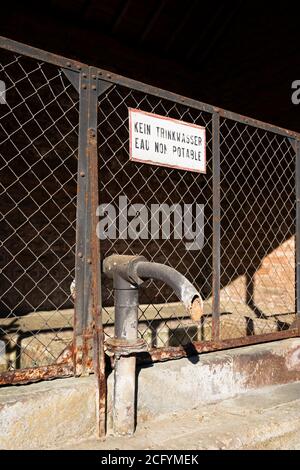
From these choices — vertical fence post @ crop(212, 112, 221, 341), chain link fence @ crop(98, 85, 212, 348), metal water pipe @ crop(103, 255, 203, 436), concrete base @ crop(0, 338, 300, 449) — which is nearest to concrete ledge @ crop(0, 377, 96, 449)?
concrete base @ crop(0, 338, 300, 449)

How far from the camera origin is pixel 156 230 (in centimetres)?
651

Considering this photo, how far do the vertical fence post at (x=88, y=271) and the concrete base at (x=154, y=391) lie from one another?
8 cm

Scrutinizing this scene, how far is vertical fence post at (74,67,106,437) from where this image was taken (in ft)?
6.71

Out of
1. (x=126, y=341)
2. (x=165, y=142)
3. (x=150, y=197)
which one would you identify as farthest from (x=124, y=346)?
(x=150, y=197)

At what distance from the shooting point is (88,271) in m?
2.09

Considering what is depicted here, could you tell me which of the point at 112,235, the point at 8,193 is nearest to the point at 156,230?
the point at 112,235

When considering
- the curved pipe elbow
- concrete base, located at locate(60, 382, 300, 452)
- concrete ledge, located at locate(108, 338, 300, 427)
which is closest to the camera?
the curved pipe elbow

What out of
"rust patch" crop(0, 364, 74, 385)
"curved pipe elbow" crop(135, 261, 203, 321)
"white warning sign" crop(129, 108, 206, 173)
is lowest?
"rust patch" crop(0, 364, 74, 385)

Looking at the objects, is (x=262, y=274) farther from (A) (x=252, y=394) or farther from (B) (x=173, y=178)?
(A) (x=252, y=394)

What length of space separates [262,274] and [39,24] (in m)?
4.32

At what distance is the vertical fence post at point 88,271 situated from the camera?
2.04 metres

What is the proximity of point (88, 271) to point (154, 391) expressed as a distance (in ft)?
2.34

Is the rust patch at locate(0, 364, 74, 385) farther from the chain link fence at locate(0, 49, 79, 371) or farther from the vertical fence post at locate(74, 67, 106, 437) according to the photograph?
the chain link fence at locate(0, 49, 79, 371)

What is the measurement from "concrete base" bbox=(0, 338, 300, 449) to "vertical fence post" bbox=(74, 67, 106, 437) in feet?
0.26
